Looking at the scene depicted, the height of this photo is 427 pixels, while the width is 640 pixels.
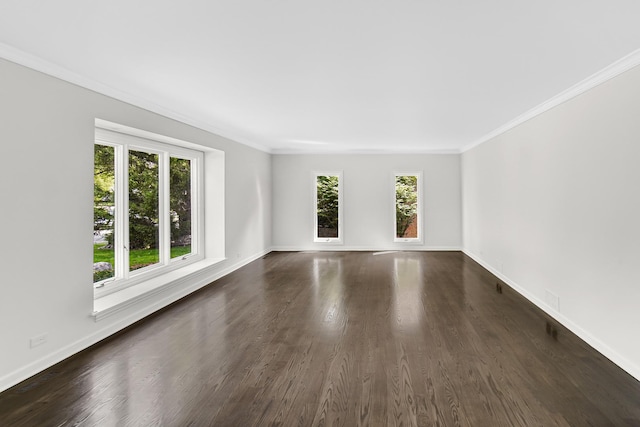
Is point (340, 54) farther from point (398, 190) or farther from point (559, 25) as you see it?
point (398, 190)

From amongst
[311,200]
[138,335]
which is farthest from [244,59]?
[311,200]

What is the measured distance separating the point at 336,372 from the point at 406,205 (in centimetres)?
647

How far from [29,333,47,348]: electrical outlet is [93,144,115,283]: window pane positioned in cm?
102

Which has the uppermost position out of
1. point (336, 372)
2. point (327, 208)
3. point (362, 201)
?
point (362, 201)

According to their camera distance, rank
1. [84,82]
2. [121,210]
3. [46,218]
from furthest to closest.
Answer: [121,210], [84,82], [46,218]

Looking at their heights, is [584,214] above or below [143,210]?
below

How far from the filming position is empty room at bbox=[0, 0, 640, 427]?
224 centimetres

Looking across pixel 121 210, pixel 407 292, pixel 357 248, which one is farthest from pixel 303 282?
pixel 357 248

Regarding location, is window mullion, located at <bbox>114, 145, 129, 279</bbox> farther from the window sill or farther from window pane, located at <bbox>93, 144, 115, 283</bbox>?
the window sill

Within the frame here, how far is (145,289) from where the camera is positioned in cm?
415

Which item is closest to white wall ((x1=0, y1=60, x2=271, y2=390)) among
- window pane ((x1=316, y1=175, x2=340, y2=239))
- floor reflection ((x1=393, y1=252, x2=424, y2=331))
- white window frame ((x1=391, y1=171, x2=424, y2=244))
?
floor reflection ((x1=393, y1=252, x2=424, y2=331))

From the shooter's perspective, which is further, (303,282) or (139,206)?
(303,282)

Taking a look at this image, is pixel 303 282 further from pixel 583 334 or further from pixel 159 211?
pixel 583 334

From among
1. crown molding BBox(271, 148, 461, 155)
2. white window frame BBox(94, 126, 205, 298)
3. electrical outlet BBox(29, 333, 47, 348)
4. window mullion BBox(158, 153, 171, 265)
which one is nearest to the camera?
electrical outlet BBox(29, 333, 47, 348)
